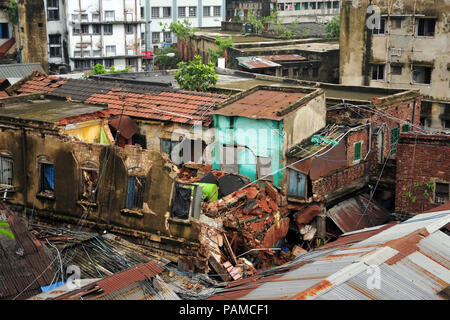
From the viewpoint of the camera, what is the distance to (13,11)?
207ft

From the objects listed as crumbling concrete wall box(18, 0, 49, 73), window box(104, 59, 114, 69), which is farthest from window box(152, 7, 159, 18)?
crumbling concrete wall box(18, 0, 49, 73)

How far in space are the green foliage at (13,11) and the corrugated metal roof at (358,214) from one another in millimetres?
47715

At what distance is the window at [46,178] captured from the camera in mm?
23891

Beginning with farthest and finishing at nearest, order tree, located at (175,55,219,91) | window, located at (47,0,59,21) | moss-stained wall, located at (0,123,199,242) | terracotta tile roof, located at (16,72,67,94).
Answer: window, located at (47,0,59,21)
terracotta tile roof, located at (16,72,67,94)
tree, located at (175,55,219,91)
moss-stained wall, located at (0,123,199,242)

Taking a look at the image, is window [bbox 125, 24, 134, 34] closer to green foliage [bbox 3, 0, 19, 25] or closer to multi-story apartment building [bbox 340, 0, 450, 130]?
green foliage [bbox 3, 0, 19, 25]

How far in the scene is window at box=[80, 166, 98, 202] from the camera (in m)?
22.9

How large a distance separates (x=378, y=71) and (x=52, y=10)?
115ft

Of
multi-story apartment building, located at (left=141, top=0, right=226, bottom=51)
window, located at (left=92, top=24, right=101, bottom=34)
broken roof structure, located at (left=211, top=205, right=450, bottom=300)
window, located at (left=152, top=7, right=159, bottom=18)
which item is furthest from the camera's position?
window, located at (left=152, top=7, right=159, bottom=18)

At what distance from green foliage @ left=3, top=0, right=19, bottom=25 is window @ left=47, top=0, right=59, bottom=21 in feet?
11.3

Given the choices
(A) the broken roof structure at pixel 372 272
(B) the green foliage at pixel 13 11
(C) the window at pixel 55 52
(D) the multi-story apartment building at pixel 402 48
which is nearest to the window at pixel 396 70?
(D) the multi-story apartment building at pixel 402 48

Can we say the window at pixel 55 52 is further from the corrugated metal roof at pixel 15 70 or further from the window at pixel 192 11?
the window at pixel 192 11

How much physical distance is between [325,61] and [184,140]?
25.4m

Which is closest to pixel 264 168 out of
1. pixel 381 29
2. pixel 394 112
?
pixel 394 112

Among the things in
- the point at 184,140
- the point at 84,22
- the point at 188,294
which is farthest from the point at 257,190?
the point at 84,22
